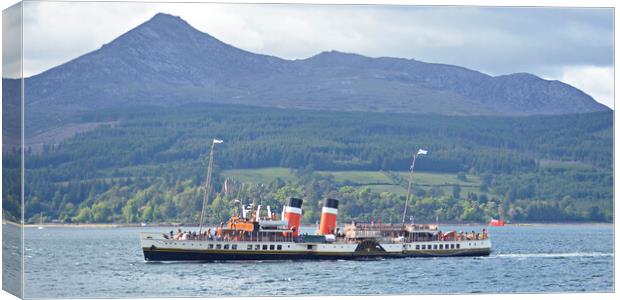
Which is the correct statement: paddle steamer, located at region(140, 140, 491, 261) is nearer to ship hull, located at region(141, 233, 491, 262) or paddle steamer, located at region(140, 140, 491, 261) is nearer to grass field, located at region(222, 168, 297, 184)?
ship hull, located at region(141, 233, 491, 262)

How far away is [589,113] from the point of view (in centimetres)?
12556

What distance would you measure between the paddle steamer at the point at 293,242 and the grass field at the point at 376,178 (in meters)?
75.5

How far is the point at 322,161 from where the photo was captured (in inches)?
6383

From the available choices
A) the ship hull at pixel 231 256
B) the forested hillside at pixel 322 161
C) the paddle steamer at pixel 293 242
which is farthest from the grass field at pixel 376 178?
the ship hull at pixel 231 256

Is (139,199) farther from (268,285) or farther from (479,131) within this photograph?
(268,285)

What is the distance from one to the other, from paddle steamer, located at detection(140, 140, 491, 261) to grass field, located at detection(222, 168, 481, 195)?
75.5 metres

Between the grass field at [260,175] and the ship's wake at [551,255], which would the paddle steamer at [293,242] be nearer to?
the ship's wake at [551,255]

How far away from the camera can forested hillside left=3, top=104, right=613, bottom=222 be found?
439ft

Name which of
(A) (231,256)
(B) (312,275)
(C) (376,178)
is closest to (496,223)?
(C) (376,178)

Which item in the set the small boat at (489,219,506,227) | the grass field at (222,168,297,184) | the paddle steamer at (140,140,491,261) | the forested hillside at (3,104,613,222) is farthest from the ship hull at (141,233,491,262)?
the grass field at (222,168,297,184)

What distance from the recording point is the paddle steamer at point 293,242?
61.9m

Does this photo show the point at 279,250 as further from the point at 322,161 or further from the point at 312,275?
the point at 322,161

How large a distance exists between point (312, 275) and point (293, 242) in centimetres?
783

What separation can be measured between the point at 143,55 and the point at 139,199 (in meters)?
24.4
